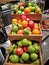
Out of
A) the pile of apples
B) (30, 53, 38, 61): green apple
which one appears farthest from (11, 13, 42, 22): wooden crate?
(30, 53, 38, 61): green apple

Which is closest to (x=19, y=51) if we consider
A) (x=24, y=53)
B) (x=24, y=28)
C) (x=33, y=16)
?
(x=24, y=53)

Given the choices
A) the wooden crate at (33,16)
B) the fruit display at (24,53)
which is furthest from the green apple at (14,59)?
the wooden crate at (33,16)

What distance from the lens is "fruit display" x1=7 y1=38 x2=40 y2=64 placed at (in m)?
1.10

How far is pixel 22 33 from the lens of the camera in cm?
123

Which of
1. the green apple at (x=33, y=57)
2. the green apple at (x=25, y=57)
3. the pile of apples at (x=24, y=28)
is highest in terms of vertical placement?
the pile of apples at (x=24, y=28)

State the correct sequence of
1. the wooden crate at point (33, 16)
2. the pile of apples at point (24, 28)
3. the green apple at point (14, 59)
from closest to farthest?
the green apple at point (14, 59), the pile of apples at point (24, 28), the wooden crate at point (33, 16)

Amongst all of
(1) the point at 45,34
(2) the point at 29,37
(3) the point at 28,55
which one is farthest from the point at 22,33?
(1) the point at 45,34

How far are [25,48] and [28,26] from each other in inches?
9.5

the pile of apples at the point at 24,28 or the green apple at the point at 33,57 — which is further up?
the pile of apples at the point at 24,28

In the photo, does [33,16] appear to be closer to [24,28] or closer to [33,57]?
[24,28]

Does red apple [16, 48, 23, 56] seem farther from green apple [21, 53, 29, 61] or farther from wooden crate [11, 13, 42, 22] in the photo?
wooden crate [11, 13, 42, 22]

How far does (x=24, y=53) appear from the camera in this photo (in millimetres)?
1115

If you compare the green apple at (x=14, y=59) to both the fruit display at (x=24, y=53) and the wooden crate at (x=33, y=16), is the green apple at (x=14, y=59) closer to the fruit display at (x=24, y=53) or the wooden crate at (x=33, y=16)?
the fruit display at (x=24, y=53)

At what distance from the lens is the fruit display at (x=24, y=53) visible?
1.10 m
